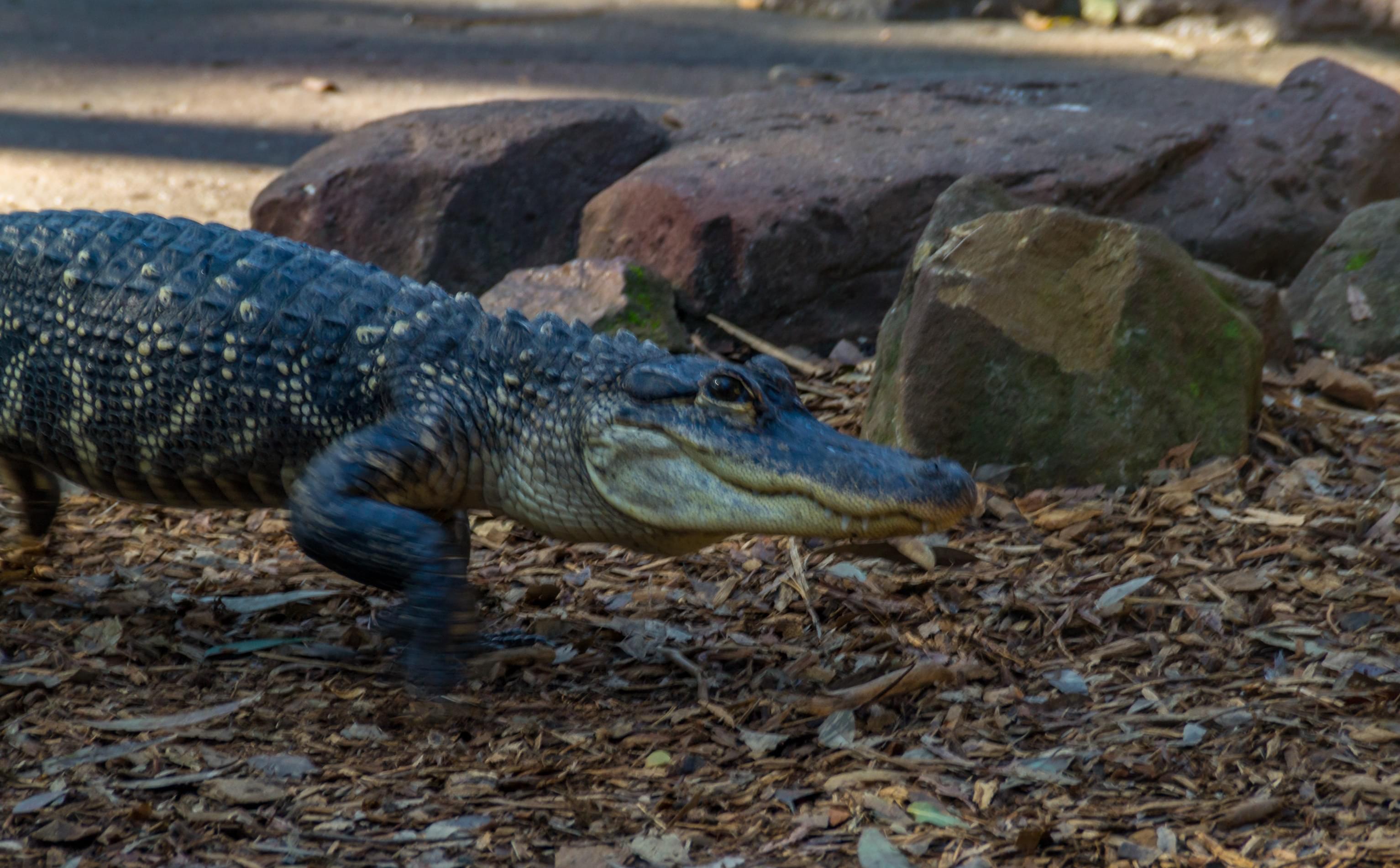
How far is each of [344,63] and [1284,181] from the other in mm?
6015

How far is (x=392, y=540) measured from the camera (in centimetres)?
282

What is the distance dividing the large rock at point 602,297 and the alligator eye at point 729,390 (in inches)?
61.7

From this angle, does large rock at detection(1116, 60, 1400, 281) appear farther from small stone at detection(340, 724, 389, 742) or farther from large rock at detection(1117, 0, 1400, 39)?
small stone at detection(340, 724, 389, 742)

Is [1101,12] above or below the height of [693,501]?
above

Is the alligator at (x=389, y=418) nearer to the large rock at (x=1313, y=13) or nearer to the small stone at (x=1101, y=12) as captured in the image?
the large rock at (x=1313, y=13)

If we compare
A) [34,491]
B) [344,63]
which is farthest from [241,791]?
[344,63]

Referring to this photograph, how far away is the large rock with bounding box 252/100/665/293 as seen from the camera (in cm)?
554

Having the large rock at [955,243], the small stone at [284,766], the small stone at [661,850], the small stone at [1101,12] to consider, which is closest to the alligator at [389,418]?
the small stone at [284,766]

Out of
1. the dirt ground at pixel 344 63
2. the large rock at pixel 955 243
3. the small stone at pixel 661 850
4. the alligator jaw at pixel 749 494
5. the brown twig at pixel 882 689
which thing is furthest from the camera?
the dirt ground at pixel 344 63

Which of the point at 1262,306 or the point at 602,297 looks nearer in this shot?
the point at 1262,306

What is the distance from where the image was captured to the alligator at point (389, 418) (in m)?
2.84

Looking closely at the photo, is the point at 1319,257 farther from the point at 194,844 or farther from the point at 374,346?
the point at 194,844

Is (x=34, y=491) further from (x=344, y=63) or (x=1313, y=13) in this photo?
(x=1313, y=13)

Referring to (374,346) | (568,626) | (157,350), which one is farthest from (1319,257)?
(157,350)
